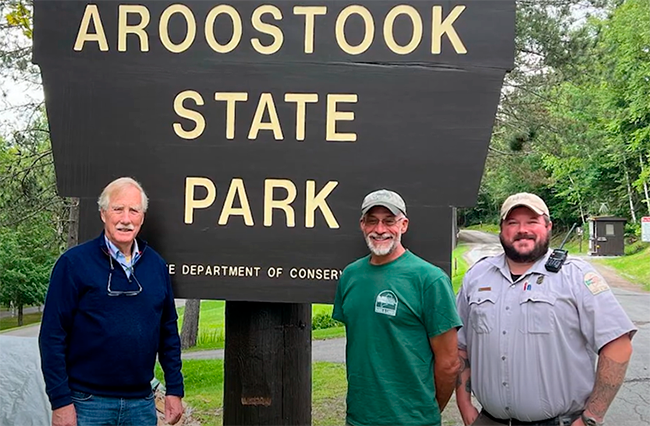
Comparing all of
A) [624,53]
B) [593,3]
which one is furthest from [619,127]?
[593,3]

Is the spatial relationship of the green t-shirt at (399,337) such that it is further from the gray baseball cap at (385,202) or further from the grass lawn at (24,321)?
the grass lawn at (24,321)

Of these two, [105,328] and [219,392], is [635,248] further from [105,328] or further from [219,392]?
[105,328]

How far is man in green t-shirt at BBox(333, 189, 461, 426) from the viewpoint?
2.49 metres

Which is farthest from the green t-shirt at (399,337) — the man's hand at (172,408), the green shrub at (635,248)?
the green shrub at (635,248)

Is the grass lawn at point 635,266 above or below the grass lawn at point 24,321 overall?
above

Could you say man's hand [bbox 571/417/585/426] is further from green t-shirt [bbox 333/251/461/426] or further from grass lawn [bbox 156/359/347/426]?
grass lawn [bbox 156/359/347/426]

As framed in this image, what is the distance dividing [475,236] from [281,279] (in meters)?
54.0

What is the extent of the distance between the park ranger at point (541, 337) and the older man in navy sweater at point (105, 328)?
1.42 m

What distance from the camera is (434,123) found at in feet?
9.32

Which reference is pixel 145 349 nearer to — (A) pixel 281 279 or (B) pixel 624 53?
(A) pixel 281 279

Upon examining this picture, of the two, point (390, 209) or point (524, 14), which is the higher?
point (524, 14)

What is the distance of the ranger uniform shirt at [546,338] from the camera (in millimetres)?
2580

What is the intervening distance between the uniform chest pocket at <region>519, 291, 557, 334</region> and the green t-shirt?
36cm

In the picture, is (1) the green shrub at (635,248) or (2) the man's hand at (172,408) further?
(1) the green shrub at (635,248)
